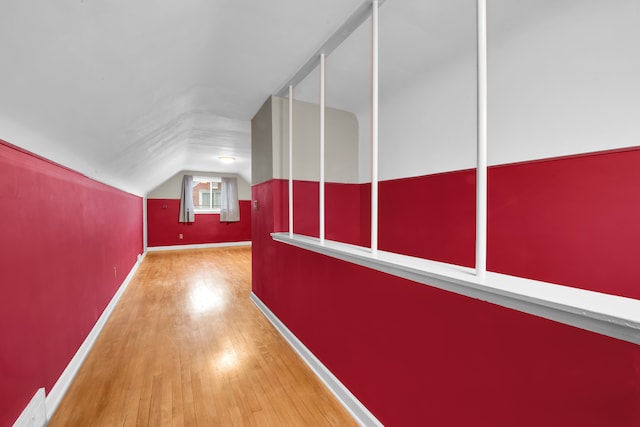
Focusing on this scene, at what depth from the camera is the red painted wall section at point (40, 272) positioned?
3.29ft

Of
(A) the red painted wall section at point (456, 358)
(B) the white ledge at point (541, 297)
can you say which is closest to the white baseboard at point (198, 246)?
(A) the red painted wall section at point (456, 358)

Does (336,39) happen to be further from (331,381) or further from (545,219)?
(331,381)

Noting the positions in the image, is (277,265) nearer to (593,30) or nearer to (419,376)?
(419,376)

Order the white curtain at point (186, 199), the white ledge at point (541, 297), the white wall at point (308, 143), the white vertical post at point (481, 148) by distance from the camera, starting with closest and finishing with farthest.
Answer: the white ledge at point (541, 297), the white vertical post at point (481, 148), the white wall at point (308, 143), the white curtain at point (186, 199)

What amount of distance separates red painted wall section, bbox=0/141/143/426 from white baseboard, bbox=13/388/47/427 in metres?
0.03

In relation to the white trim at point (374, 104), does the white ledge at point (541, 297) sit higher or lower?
lower

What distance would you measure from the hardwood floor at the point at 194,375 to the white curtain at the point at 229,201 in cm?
420

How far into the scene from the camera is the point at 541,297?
2.06 feet

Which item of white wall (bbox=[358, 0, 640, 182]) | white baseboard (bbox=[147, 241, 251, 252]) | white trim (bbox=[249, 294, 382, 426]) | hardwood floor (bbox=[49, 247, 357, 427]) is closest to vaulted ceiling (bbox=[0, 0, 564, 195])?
white wall (bbox=[358, 0, 640, 182])

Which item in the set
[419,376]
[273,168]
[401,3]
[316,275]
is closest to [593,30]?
[401,3]

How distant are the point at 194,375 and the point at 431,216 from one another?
6.44 ft

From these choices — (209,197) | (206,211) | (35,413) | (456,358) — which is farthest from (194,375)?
(209,197)

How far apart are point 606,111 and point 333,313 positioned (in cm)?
168

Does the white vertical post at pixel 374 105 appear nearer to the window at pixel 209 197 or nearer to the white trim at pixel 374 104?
the white trim at pixel 374 104
